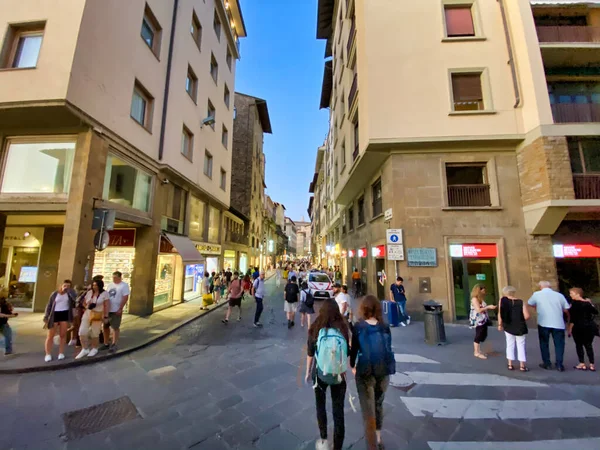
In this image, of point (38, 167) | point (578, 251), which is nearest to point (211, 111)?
point (38, 167)

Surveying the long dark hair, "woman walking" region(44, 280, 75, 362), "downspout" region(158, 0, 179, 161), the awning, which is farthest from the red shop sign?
the long dark hair

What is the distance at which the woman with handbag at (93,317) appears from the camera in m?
5.88

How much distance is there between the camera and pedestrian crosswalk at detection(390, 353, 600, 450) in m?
3.15

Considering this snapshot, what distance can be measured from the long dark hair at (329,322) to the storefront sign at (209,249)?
13365mm

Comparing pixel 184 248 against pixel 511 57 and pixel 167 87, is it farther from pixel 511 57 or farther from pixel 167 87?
pixel 511 57

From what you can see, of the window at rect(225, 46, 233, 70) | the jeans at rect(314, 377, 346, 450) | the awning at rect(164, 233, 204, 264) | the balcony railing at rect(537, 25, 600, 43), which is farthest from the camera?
the window at rect(225, 46, 233, 70)

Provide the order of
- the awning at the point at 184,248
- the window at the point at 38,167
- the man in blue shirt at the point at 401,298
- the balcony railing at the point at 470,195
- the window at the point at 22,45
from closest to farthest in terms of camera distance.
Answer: the window at the point at 22,45
the window at the point at 38,167
the man in blue shirt at the point at 401,298
the balcony railing at the point at 470,195
the awning at the point at 184,248

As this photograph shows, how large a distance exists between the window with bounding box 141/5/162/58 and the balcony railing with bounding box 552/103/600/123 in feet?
55.6

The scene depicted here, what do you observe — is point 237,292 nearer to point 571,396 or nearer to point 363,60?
point 571,396

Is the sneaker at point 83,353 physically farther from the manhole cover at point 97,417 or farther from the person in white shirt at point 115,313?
the manhole cover at point 97,417

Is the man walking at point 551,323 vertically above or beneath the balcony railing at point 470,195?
beneath

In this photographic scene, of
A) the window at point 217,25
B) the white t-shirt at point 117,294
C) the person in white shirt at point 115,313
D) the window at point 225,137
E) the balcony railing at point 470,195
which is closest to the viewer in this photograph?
the person in white shirt at point 115,313

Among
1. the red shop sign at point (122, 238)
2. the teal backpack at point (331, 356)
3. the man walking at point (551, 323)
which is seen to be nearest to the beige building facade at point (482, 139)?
the man walking at point (551, 323)

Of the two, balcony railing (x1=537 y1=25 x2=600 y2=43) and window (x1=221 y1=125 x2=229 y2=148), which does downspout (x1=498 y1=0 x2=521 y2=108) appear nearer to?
balcony railing (x1=537 y1=25 x2=600 y2=43)
